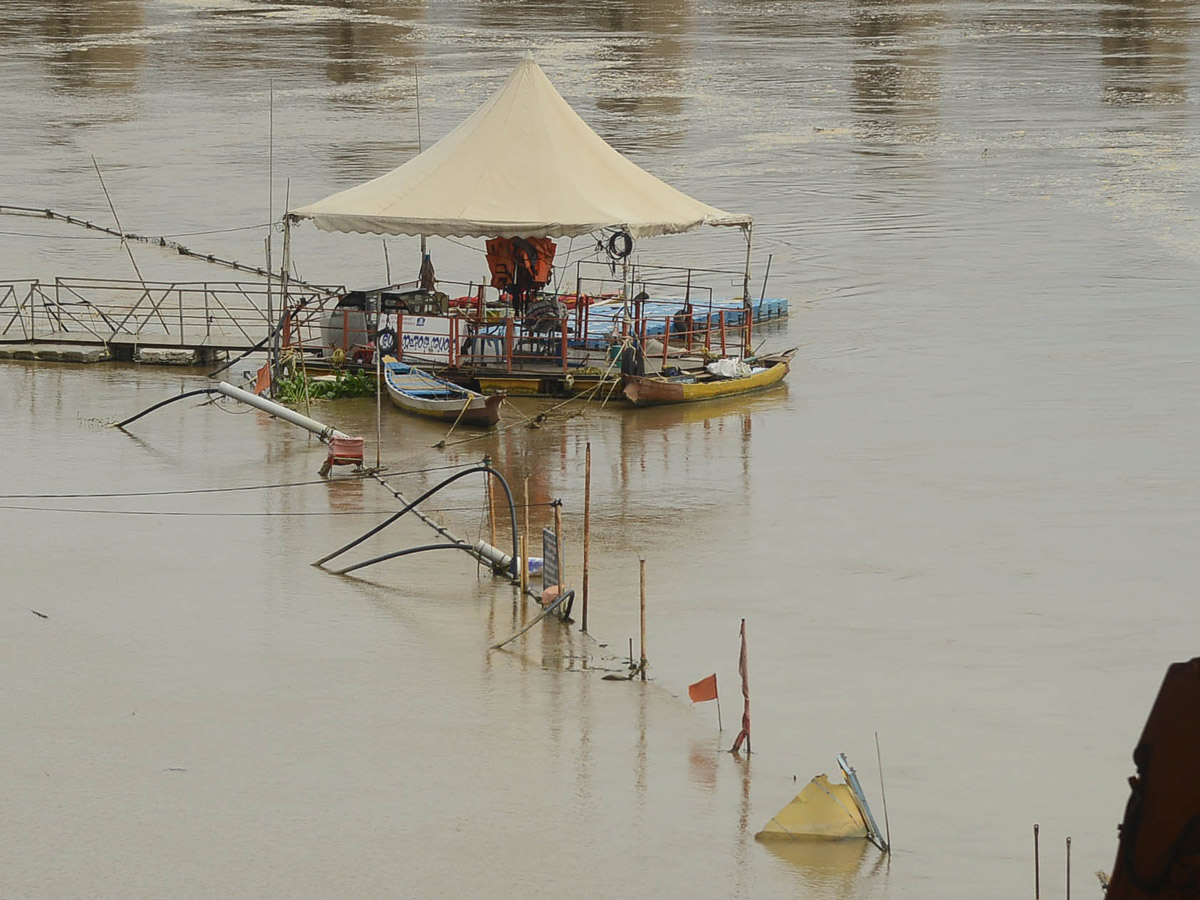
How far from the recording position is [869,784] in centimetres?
1510

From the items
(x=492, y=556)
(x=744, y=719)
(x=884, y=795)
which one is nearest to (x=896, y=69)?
(x=492, y=556)

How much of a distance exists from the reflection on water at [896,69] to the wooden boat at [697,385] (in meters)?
33.6

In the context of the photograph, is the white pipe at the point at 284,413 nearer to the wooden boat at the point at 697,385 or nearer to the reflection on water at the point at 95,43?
the wooden boat at the point at 697,385

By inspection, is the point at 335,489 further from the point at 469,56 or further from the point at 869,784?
the point at 469,56

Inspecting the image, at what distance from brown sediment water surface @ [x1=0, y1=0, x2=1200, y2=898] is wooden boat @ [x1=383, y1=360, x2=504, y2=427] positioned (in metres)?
0.36

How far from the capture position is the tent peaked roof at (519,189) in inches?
1134

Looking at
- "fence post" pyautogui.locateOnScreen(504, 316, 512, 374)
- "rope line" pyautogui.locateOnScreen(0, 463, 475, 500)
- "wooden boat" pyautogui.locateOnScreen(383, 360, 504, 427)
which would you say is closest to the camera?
"rope line" pyautogui.locateOnScreen(0, 463, 475, 500)

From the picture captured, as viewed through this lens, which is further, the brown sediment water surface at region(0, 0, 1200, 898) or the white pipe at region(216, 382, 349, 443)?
the white pipe at region(216, 382, 349, 443)

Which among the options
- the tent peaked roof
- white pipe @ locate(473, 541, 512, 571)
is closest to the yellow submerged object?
Answer: white pipe @ locate(473, 541, 512, 571)

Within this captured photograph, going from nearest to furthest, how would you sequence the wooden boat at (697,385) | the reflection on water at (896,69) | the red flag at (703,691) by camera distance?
the red flag at (703,691) < the wooden boat at (697,385) < the reflection on water at (896,69)

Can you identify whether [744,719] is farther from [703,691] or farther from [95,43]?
[95,43]

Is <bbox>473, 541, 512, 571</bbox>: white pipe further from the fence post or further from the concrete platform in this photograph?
the concrete platform

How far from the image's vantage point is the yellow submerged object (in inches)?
542

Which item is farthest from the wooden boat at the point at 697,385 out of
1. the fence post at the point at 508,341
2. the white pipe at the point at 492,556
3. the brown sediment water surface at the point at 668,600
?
the white pipe at the point at 492,556
